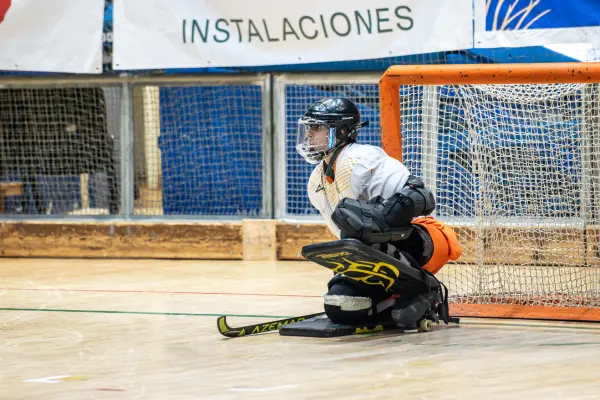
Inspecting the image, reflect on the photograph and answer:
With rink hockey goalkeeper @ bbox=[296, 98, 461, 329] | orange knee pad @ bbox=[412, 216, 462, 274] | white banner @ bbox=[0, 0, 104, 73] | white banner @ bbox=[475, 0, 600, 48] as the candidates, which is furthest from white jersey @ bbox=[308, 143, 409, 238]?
white banner @ bbox=[0, 0, 104, 73]

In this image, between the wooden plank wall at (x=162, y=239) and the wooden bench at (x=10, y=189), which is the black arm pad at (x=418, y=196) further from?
the wooden bench at (x=10, y=189)

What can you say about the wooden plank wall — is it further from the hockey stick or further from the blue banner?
the hockey stick

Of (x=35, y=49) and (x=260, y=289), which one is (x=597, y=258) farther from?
(x=35, y=49)

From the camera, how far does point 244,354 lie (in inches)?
174

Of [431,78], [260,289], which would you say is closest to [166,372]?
[431,78]

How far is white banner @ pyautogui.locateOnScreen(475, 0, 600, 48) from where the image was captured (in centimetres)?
776

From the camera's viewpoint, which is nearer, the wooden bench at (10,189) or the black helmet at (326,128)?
the black helmet at (326,128)

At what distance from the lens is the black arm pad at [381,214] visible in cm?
473

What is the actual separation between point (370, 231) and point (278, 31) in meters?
4.07

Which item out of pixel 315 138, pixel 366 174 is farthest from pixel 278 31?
pixel 366 174

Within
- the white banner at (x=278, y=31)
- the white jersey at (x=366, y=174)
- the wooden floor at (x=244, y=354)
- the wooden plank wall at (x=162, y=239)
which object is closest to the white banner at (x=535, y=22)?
the white banner at (x=278, y=31)

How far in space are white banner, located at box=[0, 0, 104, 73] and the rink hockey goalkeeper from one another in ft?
13.5

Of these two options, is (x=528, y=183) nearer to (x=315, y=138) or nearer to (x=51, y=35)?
(x=315, y=138)

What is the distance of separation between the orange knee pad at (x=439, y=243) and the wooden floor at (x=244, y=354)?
0.33m
